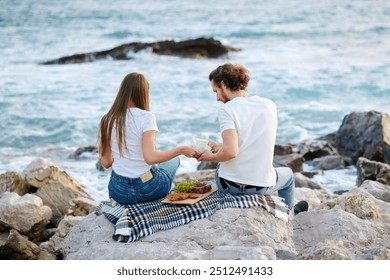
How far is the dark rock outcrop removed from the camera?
2412cm

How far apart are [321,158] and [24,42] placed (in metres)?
18.8

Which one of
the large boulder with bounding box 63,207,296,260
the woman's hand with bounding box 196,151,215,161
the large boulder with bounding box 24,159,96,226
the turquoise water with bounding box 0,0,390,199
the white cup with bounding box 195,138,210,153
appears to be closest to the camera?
the large boulder with bounding box 63,207,296,260

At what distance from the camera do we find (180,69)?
21.8 metres

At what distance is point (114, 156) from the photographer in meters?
6.03

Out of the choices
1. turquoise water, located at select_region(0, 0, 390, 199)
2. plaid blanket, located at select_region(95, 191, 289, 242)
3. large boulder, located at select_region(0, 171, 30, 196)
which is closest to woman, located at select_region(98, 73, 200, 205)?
plaid blanket, located at select_region(95, 191, 289, 242)

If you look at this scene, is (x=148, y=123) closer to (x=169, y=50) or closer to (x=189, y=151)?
(x=189, y=151)

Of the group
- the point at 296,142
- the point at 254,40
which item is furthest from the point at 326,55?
the point at 296,142

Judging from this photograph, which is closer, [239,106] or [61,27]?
[239,106]

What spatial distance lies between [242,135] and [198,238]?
92cm

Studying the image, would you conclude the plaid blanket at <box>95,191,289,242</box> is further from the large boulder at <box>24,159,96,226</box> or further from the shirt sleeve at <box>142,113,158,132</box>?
the large boulder at <box>24,159,96,226</box>

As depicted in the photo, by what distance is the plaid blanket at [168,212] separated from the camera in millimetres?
5597

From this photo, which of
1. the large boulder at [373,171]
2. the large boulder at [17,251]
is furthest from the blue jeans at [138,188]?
the large boulder at [373,171]

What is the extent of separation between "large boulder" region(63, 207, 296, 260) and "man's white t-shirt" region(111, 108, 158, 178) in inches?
19.2
